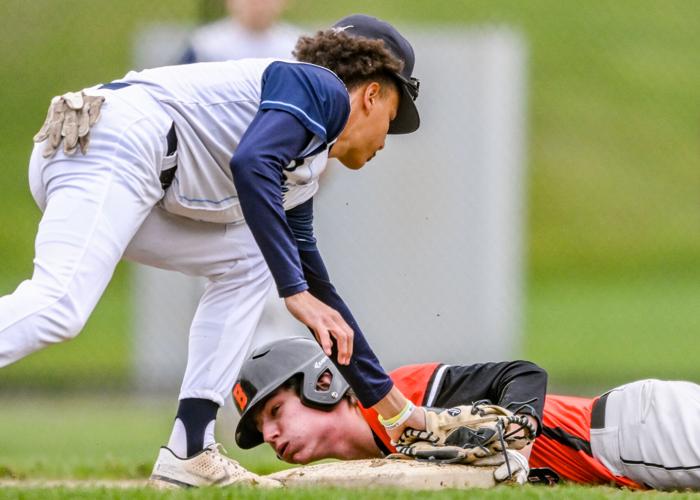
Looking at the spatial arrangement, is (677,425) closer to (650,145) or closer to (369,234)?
(369,234)

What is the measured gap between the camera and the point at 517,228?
854 centimetres

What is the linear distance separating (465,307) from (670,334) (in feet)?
26.5

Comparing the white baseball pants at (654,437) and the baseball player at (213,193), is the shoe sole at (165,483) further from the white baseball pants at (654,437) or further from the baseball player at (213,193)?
the white baseball pants at (654,437)

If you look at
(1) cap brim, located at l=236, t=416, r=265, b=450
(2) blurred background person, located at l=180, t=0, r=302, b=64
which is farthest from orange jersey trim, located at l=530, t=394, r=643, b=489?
(2) blurred background person, located at l=180, t=0, r=302, b=64

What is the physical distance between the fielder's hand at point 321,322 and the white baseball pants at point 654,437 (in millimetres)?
1331

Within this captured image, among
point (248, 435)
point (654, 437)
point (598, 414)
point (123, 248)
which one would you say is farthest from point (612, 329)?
point (123, 248)

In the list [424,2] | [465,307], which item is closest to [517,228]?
[465,307]

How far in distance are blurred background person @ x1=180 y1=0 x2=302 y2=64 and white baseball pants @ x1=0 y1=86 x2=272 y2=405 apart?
2.53 m

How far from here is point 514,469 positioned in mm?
4023

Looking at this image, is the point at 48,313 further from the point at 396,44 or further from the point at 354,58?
the point at 396,44

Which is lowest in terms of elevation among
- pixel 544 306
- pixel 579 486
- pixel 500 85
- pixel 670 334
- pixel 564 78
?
pixel 544 306

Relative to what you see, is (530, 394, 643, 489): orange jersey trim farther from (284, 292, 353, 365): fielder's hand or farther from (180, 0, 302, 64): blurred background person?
(180, 0, 302, 64): blurred background person

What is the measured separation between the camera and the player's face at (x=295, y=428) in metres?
4.35

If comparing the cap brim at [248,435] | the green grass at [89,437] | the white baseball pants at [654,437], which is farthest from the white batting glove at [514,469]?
the green grass at [89,437]
